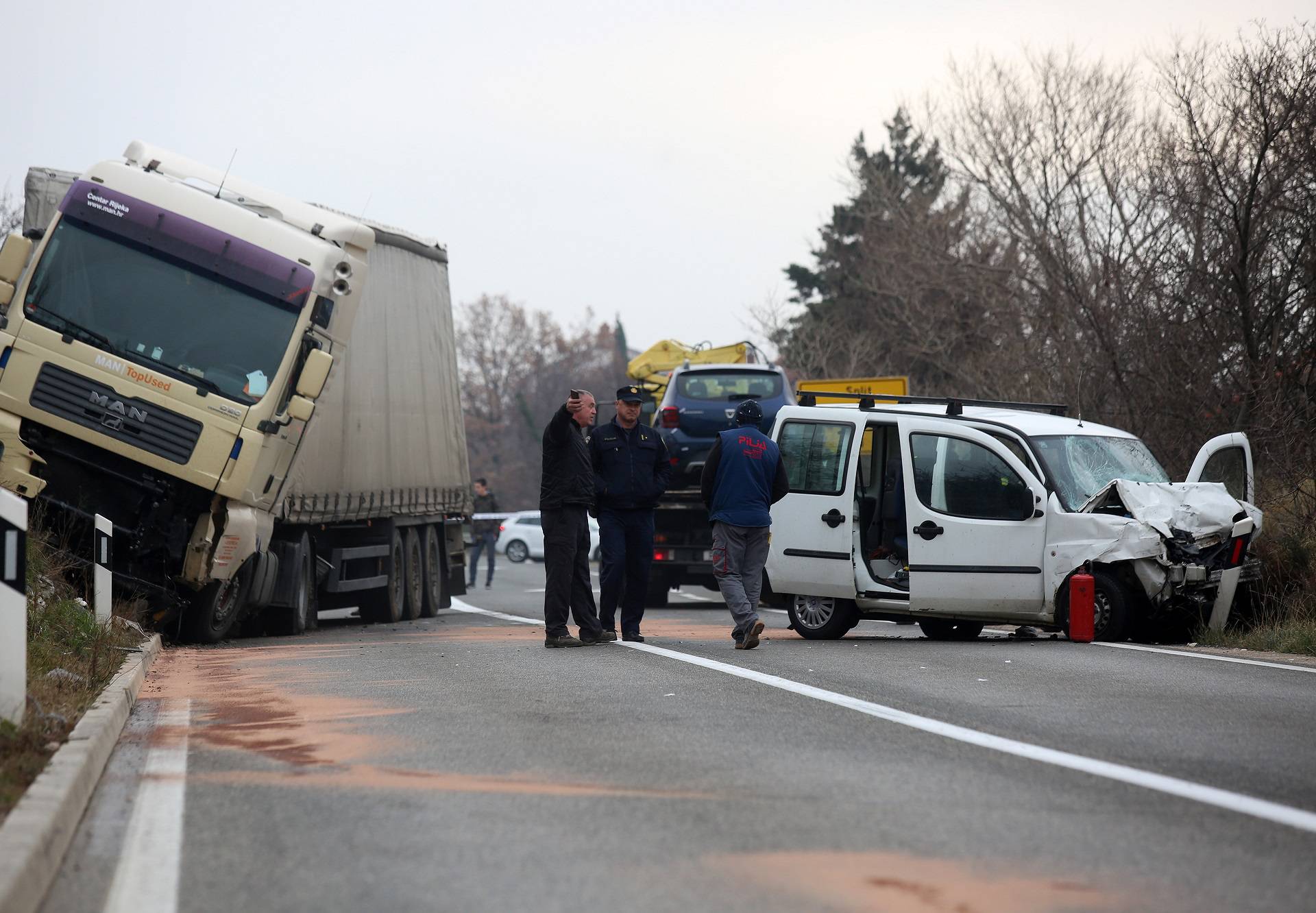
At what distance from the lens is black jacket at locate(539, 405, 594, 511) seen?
12617mm

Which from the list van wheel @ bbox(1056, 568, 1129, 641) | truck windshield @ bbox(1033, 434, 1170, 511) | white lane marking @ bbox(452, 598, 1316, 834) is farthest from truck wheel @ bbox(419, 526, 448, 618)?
white lane marking @ bbox(452, 598, 1316, 834)

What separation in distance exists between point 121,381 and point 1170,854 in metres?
10.6

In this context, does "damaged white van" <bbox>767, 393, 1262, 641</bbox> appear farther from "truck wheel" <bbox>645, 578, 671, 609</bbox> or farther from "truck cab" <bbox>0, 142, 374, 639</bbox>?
"truck wheel" <bbox>645, 578, 671, 609</bbox>

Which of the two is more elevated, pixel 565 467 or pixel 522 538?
pixel 522 538

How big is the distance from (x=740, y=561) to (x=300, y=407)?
397 cm

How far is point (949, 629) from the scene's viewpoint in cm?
1459

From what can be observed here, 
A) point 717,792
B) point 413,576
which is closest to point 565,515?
point 717,792

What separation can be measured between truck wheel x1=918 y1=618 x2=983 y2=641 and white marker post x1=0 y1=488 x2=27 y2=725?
Answer: 8775 mm

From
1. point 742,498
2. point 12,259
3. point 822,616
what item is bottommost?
point 822,616

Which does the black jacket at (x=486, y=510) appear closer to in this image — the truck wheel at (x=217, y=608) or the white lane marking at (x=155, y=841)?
the truck wheel at (x=217, y=608)

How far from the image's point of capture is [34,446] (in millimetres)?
13711

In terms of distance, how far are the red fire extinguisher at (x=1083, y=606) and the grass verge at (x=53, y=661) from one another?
22.2ft

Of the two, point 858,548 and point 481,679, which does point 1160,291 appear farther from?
point 481,679

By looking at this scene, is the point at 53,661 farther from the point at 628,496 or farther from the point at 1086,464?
the point at 1086,464
